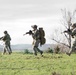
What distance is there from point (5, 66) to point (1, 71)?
233 centimetres

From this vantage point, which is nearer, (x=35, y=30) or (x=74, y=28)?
(x=74, y=28)

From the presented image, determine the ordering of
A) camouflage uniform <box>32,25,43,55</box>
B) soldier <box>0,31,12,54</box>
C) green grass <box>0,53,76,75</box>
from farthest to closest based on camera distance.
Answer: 1. soldier <box>0,31,12,54</box>
2. camouflage uniform <box>32,25,43,55</box>
3. green grass <box>0,53,76,75</box>

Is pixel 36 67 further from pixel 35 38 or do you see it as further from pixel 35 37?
pixel 35 38

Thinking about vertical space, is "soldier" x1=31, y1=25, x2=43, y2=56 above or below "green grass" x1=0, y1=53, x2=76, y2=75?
above

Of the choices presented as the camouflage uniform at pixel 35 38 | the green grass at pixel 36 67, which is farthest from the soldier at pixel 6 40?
the green grass at pixel 36 67

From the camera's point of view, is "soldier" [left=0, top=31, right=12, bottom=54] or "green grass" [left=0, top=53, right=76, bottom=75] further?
"soldier" [left=0, top=31, right=12, bottom=54]

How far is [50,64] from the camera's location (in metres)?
24.0

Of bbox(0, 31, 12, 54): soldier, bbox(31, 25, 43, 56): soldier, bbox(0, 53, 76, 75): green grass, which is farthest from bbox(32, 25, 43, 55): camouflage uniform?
bbox(0, 31, 12, 54): soldier

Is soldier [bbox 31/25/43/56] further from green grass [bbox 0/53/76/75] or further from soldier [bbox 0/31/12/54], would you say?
soldier [bbox 0/31/12/54]

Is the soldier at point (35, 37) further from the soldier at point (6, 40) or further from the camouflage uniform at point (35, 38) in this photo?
the soldier at point (6, 40)

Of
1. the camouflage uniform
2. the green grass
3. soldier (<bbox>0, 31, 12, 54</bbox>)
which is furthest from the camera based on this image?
soldier (<bbox>0, 31, 12, 54</bbox>)

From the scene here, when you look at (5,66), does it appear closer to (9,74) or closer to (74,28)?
(9,74)

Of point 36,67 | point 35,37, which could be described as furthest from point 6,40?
point 36,67

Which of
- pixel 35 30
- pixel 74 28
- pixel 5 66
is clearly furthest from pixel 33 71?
→ pixel 35 30
